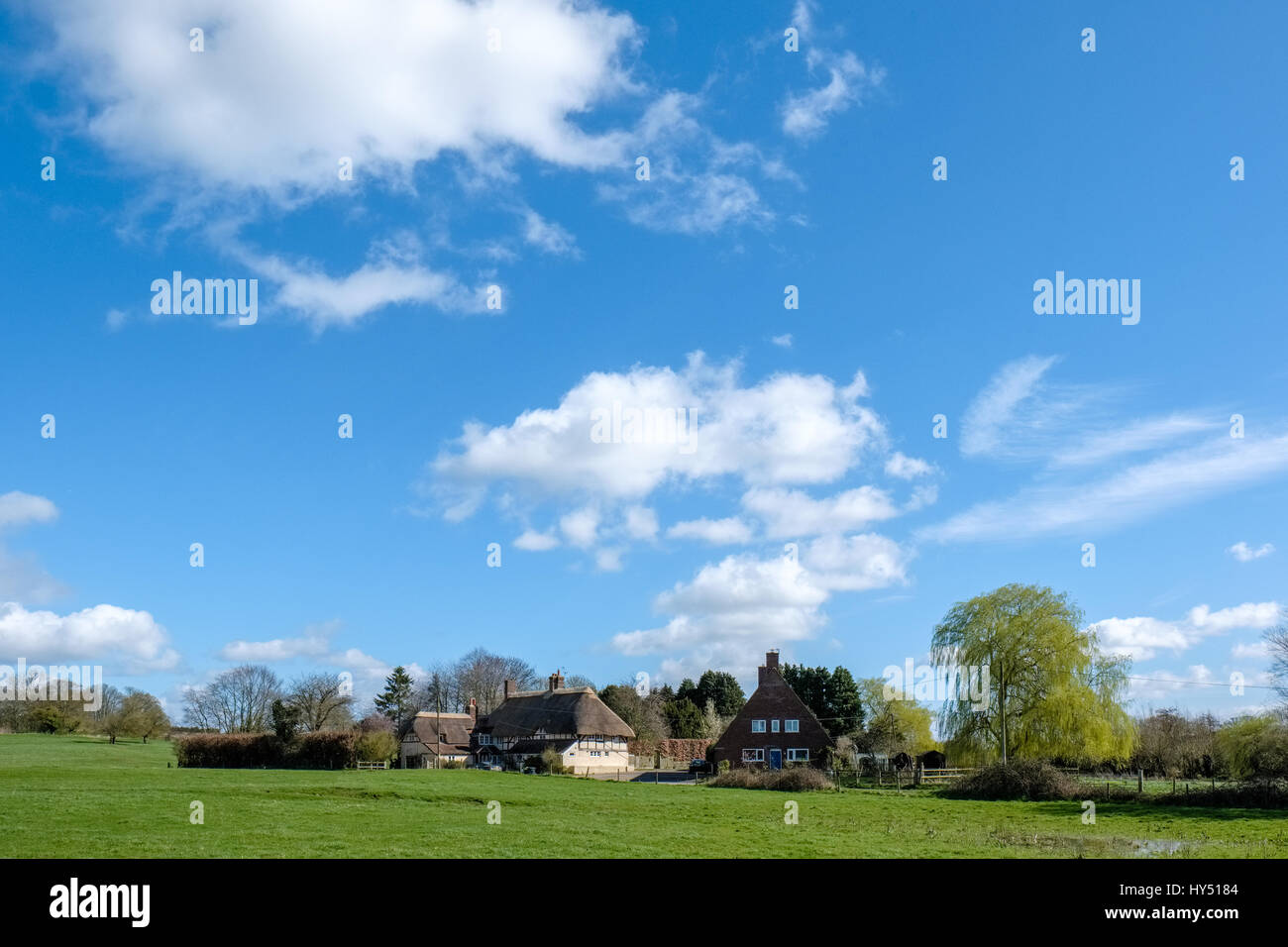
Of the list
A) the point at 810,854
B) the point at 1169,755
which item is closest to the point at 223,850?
the point at 810,854

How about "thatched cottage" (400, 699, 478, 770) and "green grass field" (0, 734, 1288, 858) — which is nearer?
"green grass field" (0, 734, 1288, 858)

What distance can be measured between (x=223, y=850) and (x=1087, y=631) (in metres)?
45.8

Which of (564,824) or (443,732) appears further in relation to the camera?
(443,732)

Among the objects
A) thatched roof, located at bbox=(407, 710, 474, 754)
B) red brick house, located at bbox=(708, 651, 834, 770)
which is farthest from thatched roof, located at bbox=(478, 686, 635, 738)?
red brick house, located at bbox=(708, 651, 834, 770)

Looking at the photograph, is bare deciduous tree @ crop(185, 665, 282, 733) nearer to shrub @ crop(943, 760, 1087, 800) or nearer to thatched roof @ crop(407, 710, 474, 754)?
thatched roof @ crop(407, 710, 474, 754)

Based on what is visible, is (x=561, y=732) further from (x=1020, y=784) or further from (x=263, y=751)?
(x=1020, y=784)

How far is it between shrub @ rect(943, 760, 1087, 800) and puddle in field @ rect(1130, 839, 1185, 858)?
15.3 meters

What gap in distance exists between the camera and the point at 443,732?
85.6m

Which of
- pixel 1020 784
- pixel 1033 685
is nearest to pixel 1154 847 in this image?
pixel 1020 784

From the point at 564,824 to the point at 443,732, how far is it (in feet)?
213

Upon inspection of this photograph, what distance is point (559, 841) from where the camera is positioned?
2003 cm

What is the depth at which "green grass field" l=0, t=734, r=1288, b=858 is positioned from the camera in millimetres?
18812

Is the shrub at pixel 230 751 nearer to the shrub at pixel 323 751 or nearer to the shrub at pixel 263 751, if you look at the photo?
the shrub at pixel 263 751
